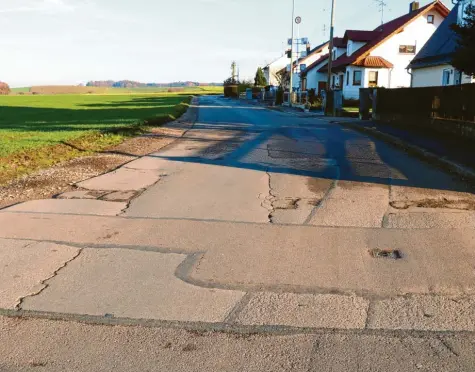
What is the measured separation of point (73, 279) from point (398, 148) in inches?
474

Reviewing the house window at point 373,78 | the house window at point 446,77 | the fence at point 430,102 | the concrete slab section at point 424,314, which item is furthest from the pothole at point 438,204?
the house window at point 373,78

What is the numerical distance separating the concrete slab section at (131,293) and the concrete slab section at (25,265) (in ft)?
0.46

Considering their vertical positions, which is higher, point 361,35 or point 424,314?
point 361,35

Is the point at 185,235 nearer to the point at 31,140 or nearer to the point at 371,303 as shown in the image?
the point at 371,303

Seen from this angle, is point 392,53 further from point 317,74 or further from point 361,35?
point 317,74

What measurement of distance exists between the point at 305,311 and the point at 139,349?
1.38 meters

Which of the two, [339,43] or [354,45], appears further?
Result: [339,43]

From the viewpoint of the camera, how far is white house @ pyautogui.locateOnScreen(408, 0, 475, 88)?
2895 centimetres

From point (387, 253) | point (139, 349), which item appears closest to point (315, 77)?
point (387, 253)

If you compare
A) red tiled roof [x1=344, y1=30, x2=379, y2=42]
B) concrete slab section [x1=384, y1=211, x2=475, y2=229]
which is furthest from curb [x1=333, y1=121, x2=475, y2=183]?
red tiled roof [x1=344, y1=30, x2=379, y2=42]

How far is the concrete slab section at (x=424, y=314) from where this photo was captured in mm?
3908

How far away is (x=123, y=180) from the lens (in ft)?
33.2

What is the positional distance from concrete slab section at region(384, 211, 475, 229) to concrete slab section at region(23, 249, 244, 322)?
317 centimetres

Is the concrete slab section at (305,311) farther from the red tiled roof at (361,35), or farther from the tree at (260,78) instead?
the tree at (260,78)
